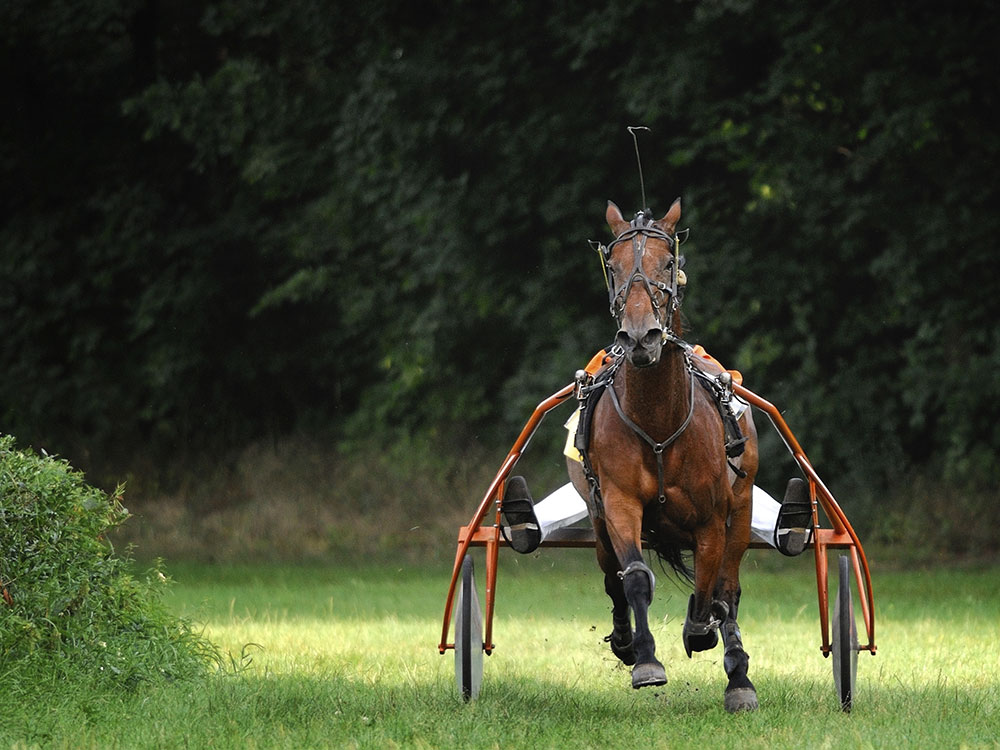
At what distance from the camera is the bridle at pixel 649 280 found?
592 centimetres

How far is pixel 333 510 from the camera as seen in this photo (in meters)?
18.2

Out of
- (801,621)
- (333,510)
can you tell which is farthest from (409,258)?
(801,621)

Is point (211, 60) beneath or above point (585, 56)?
above

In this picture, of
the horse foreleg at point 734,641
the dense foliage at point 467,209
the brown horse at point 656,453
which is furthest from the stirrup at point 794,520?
the dense foliage at point 467,209

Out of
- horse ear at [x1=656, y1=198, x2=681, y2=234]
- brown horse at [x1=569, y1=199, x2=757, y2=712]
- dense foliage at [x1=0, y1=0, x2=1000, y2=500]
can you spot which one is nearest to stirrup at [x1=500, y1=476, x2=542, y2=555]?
brown horse at [x1=569, y1=199, x2=757, y2=712]

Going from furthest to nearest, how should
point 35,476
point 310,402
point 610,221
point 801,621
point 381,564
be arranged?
point 310,402 < point 381,564 < point 801,621 < point 35,476 < point 610,221

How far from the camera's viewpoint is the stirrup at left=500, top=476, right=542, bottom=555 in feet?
23.0

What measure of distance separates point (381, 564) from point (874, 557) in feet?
16.7

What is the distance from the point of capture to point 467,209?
17.7 meters

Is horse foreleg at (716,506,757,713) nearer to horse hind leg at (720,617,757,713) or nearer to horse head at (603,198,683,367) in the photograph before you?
horse hind leg at (720,617,757,713)

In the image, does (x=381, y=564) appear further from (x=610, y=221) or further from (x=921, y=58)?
(x=610, y=221)

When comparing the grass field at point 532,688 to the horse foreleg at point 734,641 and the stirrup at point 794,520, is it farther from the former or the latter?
the stirrup at point 794,520

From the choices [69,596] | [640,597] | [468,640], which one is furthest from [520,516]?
[69,596]

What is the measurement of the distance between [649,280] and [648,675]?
1.50m
